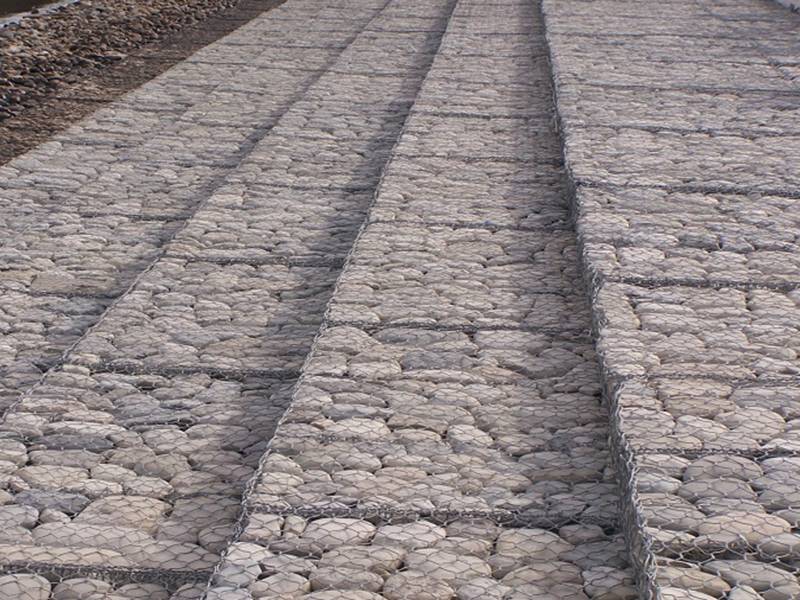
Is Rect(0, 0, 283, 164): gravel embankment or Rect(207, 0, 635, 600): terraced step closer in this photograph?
Rect(207, 0, 635, 600): terraced step

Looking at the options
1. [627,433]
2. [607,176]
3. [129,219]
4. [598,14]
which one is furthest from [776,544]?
[598,14]

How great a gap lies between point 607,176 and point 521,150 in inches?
49.5

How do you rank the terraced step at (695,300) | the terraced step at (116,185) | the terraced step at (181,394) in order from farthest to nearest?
1. the terraced step at (116,185)
2. the terraced step at (181,394)
3. the terraced step at (695,300)

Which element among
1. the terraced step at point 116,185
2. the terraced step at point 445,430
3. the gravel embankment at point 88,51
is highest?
the terraced step at point 445,430

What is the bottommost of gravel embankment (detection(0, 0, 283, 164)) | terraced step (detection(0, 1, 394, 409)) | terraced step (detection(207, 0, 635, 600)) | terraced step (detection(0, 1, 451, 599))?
gravel embankment (detection(0, 0, 283, 164))

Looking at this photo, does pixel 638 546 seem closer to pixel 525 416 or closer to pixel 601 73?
pixel 525 416

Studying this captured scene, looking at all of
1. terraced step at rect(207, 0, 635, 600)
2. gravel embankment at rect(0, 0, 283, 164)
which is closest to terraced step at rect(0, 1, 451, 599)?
terraced step at rect(207, 0, 635, 600)

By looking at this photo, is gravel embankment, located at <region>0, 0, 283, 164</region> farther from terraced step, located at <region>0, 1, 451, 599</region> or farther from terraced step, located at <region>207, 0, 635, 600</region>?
terraced step, located at <region>207, 0, 635, 600</region>

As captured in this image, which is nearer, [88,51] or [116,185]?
[116,185]

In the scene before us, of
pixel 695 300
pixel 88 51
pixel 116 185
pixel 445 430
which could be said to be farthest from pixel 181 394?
pixel 88 51

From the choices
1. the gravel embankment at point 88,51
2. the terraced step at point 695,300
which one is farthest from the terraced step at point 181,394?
the gravel embankment at point 88,51

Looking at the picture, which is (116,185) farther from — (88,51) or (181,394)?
(88,51)

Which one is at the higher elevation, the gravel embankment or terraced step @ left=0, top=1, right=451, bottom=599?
terraced step @ left=0, top=1, right=451, bottom=599

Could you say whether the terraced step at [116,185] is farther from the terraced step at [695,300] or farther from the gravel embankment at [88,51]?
the terraced step at [695,300]
